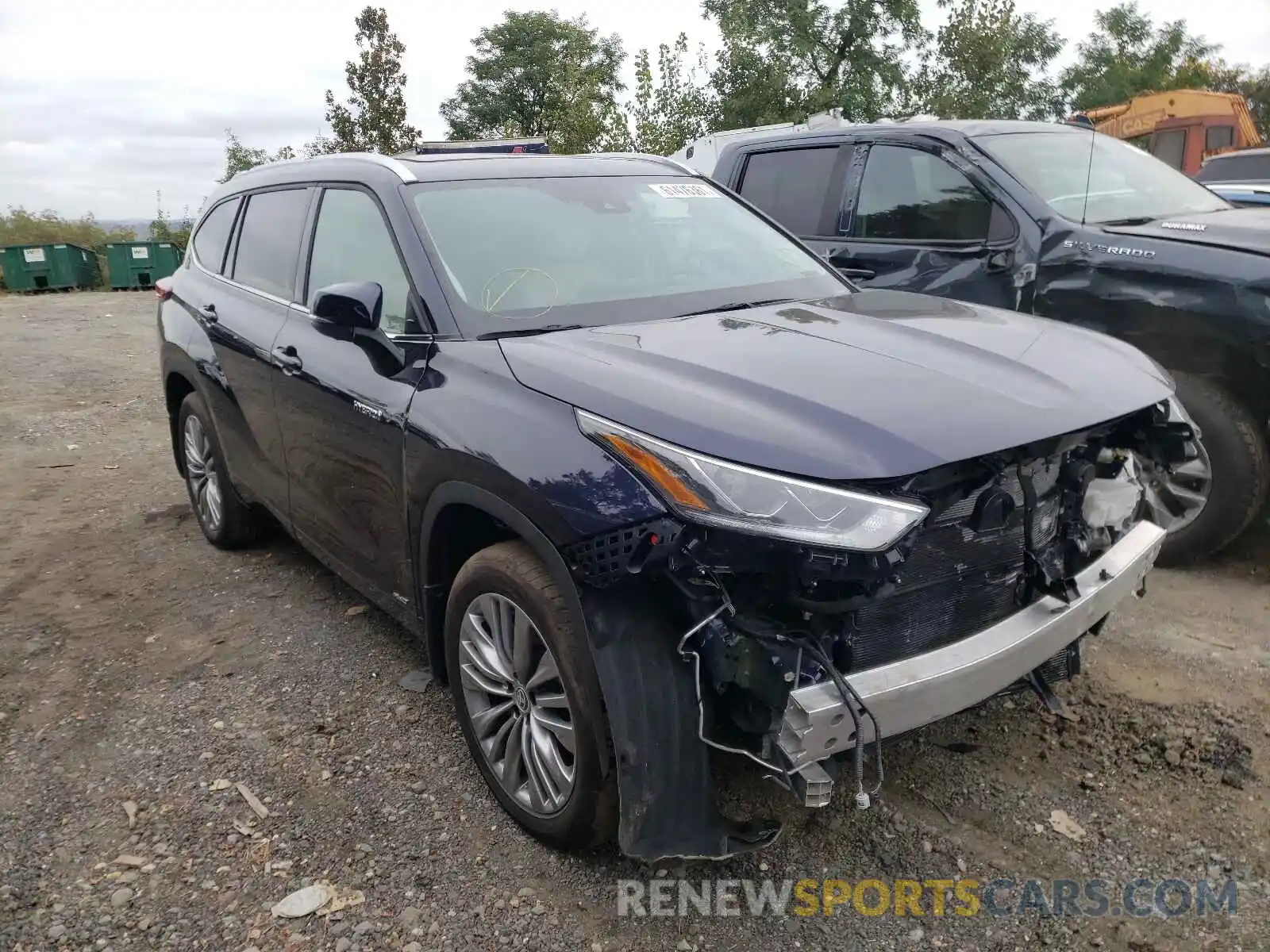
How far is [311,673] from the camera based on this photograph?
3.70 m

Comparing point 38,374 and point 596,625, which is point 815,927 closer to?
point 596,625

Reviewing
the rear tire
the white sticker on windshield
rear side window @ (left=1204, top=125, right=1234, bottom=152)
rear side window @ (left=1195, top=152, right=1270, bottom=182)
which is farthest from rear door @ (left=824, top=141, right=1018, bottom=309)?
rear side window @ (left=1204, top=125, right=1234, bottom=152)

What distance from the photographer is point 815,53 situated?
77.0 feet

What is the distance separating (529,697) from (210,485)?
3.09 meters

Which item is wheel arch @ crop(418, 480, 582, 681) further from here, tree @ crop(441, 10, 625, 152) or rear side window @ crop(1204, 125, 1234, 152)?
tree @ crop(441, 10, 625, 152)

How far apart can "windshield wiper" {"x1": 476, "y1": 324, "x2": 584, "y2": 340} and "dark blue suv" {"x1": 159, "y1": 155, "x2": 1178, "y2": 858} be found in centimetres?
1

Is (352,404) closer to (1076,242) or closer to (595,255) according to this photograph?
(595,255)

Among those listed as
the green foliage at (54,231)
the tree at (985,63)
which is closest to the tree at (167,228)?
the green foliage at (54,231)

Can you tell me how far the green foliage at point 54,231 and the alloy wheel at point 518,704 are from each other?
30.5 meters

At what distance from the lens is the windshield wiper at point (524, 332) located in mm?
2807

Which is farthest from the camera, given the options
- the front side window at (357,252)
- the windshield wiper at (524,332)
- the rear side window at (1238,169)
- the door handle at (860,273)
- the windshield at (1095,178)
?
the rear side window at (1238,169)

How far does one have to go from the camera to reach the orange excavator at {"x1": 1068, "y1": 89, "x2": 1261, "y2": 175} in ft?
54.6
